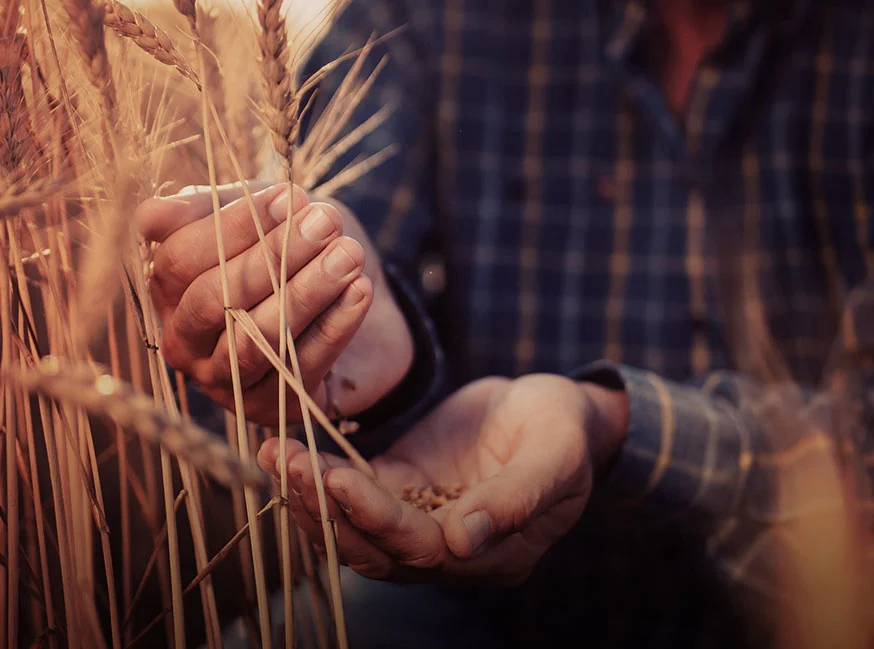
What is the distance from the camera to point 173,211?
14.6 inches

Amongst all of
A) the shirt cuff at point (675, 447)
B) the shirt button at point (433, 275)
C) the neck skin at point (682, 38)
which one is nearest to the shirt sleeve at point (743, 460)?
the shirt cuff at point (675, 447)

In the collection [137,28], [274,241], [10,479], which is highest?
[137,28]

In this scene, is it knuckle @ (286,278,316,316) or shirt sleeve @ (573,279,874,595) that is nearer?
knuckle @ (286,278,316,316)

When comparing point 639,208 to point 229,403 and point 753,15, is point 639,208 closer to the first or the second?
point 753,15

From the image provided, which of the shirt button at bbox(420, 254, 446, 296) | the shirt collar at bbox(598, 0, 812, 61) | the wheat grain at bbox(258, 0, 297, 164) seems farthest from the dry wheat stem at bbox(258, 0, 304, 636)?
the shirt collar at bbox(598, 0, 812, 61)

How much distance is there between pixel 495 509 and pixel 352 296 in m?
0.15

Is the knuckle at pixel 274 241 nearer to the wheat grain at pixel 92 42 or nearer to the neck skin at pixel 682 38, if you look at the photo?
the wheat grain at pixel 92 42

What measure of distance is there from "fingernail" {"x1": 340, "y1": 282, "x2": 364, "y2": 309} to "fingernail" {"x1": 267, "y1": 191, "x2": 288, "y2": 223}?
0.18 feet

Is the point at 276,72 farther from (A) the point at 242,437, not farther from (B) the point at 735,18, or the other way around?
(B) the point at 735,18

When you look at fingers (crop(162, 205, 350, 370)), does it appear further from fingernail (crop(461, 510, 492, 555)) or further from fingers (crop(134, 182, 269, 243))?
fingernail (crop(461, 510, 492, 555))

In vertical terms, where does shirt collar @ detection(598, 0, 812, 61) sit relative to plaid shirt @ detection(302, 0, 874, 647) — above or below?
above

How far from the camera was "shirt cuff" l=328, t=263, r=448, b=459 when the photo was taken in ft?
1.89

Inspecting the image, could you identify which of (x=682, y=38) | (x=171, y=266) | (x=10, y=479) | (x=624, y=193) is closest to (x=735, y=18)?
(x=682, y=38)

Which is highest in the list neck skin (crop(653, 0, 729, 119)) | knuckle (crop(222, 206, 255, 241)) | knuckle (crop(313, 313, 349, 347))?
neck skin (crop(653, 0, 729, 119))
